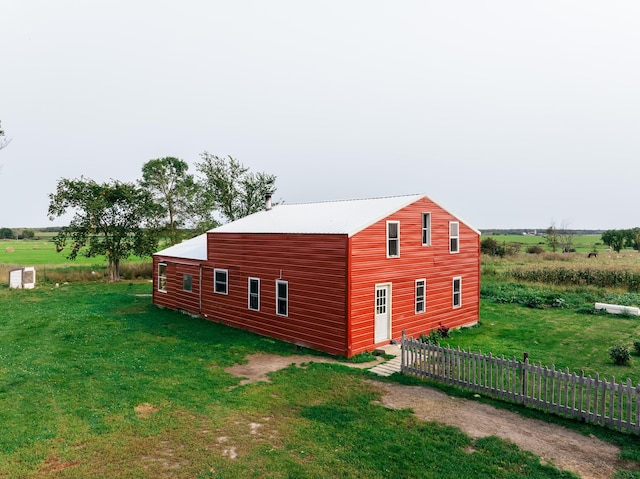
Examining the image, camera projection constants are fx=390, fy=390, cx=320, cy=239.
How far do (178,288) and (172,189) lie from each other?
80.4ft

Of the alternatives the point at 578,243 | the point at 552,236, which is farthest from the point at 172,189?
the point at 578,243

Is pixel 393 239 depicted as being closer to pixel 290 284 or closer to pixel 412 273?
pixel 412 273

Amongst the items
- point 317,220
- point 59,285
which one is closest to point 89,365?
point 317,220

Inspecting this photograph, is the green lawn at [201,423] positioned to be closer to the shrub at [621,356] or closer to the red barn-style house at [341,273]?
the red barn-style house at [341,273]

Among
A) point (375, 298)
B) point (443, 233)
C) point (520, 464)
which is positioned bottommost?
point (520, 464)

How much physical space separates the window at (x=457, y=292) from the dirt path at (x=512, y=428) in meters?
9.82

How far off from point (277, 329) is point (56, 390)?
28.7 feet

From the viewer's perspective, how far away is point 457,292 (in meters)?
21.3

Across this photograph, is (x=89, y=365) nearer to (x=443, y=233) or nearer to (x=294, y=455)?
(x=294, y=455)

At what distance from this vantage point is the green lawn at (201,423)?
770 centimetres

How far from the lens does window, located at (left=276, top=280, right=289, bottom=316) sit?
17.8 metres

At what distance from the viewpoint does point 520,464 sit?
7883 millimetres

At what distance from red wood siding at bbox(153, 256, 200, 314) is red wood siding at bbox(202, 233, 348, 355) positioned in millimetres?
1360

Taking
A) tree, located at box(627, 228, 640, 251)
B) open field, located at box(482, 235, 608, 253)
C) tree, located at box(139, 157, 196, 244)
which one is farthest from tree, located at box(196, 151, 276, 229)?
tree, located at box(627, 228, 640, 251)
